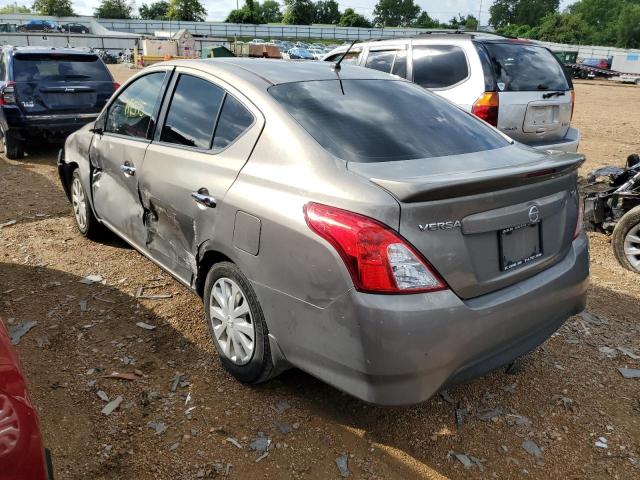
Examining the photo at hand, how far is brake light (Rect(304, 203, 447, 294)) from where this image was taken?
7.06ft

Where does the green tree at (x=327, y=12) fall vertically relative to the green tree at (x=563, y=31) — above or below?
above

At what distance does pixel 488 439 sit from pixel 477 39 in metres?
4.94

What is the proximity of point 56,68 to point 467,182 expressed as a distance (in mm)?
8273

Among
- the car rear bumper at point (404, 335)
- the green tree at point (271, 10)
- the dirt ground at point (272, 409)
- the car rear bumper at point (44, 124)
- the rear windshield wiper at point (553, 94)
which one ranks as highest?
the green tree at point (271, 10)

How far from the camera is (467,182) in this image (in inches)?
87.7

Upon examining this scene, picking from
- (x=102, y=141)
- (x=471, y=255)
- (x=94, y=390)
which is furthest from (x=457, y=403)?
Answer: (x=102, y=141)

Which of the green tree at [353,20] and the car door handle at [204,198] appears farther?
the green tree at [353,20]

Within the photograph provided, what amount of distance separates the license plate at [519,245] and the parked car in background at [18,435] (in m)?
1.91

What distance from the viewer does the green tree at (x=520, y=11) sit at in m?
117

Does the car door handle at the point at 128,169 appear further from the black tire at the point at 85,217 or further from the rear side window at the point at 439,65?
the rear side window at the point at 439,65

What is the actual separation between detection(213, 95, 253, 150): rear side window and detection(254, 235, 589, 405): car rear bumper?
89cm

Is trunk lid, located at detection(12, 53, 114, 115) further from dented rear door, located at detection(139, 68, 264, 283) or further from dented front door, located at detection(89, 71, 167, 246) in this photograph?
dented rear door, located at detection(139, 68, 264, 283)

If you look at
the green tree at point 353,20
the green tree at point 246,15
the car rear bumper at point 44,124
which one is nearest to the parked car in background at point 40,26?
the green tree at point 246,15

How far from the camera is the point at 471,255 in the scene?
229 cm
